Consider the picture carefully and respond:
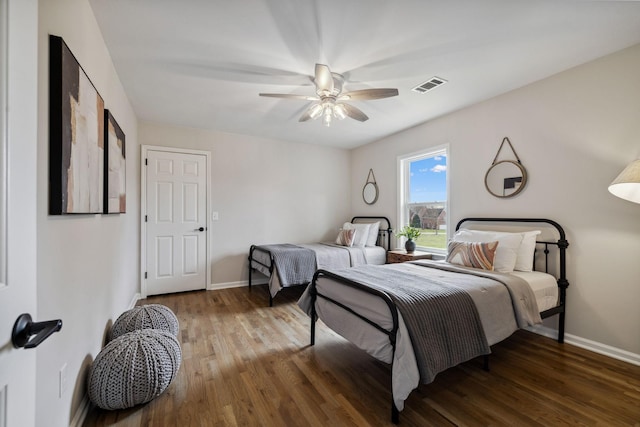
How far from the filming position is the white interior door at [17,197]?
606 millimetres

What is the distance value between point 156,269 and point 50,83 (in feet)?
10.8

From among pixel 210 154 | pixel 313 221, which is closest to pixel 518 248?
pixel 313 221

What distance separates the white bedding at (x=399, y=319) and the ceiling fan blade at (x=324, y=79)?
162cm

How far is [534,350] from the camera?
2.48 meters

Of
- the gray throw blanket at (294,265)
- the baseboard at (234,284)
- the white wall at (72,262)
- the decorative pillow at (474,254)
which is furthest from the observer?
the baseboard at (234,284)

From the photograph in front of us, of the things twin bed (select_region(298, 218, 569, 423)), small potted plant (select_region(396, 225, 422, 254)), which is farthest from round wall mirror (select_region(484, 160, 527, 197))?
small potted plant (select_region(396, 225, 422, 254))

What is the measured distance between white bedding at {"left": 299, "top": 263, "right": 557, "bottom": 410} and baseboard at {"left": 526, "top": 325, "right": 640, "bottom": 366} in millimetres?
432

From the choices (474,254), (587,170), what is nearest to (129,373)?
(474,254)

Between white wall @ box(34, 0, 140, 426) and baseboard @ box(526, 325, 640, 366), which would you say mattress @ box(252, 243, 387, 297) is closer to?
white wall @ box(34, 0, 140, 426)

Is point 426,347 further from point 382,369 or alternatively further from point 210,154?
point 210,154

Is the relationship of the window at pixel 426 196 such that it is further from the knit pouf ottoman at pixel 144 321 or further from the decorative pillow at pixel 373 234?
the knit pouf ottoman at pixel 144 321

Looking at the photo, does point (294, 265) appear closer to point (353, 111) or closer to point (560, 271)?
point (353, 111)

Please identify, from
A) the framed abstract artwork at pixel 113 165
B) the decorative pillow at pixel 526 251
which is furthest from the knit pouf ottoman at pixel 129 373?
the decorative pillow at pixel 526 251

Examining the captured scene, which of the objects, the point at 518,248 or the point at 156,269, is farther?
the point at 156,269
